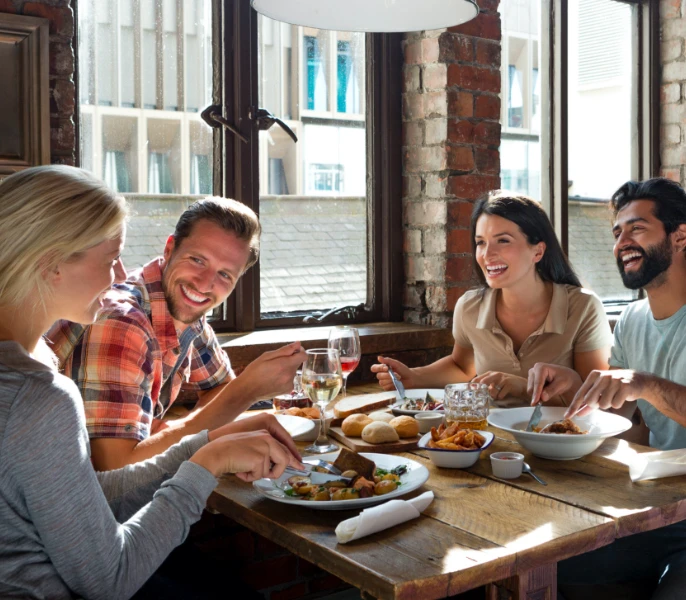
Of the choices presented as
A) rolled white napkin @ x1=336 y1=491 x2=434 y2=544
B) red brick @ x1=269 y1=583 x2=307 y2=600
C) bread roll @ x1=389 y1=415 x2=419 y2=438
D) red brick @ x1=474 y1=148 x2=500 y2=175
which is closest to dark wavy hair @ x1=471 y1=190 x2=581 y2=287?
red brick @ x1=474 y1=148 x2=500 y2=175

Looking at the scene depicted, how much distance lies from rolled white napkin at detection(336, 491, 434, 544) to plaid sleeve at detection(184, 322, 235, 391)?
3.39ft

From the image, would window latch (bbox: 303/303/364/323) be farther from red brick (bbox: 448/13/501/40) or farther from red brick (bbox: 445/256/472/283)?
red brick (bbox: 448/13/501/40)

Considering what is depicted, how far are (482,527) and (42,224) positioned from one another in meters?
0.84

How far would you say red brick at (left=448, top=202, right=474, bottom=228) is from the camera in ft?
10.2

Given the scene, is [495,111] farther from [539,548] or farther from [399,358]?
[539,548]

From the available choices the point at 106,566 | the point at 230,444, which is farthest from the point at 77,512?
the point at 230,444

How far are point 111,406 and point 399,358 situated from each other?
1.49 meters

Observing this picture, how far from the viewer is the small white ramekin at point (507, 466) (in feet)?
5.31

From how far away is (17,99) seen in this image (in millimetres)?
2291

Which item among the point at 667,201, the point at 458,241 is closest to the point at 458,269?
the point at 458,241

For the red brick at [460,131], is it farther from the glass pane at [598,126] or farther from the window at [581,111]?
the glass pane at [598,126]

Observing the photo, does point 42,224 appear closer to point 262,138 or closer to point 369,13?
point 369,13

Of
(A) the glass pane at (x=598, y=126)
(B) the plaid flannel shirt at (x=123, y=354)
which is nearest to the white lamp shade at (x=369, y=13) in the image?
(B) the plaid flannel shirt at (x=123, y=354)

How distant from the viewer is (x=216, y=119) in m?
2.84
